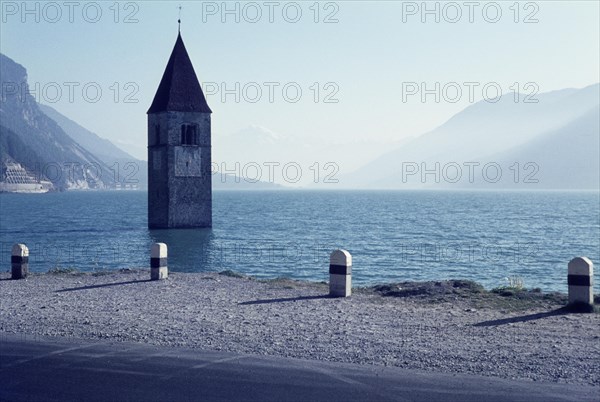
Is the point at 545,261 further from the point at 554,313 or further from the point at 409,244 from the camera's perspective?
the point at 554,313

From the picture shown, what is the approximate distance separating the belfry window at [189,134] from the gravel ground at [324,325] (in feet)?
164

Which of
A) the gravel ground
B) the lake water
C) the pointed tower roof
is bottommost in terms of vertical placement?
the lake water

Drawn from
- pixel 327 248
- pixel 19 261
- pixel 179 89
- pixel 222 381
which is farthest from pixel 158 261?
pixel 179 89

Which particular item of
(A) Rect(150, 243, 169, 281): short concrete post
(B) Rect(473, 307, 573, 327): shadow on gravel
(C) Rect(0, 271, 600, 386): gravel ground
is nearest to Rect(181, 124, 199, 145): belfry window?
(A) Rect(150, 243, 169, 281): short concrete post

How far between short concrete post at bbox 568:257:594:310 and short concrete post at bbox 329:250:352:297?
184 inches

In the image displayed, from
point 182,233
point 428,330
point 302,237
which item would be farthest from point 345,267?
point 182,233

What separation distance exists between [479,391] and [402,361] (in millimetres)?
1631

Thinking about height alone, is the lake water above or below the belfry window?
→ below

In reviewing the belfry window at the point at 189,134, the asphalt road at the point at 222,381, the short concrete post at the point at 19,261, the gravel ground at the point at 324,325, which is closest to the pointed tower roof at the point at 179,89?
the belfry window at the point at 189,134

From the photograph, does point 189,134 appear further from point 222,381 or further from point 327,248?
point 222,381

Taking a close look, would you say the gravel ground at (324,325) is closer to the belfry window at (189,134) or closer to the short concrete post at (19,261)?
the short concrete post at (19,261)

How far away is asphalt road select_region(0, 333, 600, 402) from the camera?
805 cm

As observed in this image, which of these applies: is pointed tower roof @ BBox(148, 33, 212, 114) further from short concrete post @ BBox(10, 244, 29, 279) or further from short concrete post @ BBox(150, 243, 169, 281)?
short concrete post @ BBox(150, 243, 169, 281)

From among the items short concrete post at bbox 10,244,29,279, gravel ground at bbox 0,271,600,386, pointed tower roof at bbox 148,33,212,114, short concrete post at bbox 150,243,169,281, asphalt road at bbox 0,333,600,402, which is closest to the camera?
asphalt road at bbox 0,333,600,402
